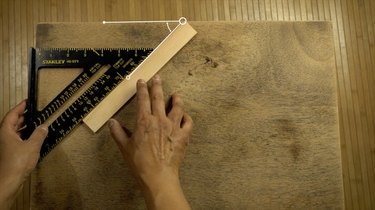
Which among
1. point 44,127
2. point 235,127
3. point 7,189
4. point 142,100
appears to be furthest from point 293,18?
point 7,189

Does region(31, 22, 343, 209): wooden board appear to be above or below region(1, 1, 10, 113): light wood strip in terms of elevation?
below

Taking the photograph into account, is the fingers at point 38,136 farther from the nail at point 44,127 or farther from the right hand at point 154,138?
the right hand at point 154,138

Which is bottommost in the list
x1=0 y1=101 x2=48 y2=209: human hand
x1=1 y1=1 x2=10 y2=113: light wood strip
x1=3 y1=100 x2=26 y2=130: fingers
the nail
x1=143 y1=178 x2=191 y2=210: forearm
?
x1=143 y1=178 x2=191 y2=210: forearm

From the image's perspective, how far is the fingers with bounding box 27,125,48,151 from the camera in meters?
0.60

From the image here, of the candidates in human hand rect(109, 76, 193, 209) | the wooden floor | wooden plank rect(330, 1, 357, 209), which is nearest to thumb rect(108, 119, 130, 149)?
human hand rect(109, 76, 193, 209)

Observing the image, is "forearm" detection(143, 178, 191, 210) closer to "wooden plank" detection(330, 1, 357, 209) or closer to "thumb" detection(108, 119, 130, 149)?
"thumb" detection(108, 119, 130, 149)

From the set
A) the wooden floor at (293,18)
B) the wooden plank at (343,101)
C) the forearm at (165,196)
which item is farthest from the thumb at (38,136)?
the wooden plank at (343,101)

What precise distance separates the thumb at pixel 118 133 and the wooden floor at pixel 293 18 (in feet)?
2.05

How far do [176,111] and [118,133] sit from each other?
0.12 metres

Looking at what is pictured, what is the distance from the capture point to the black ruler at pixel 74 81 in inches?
24.7

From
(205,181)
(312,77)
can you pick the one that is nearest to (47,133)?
(205,181)

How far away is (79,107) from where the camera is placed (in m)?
0.63

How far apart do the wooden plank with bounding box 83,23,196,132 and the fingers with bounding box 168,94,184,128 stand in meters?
0.08

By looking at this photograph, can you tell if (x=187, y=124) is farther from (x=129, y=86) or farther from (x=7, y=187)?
(x=7, y=187)
